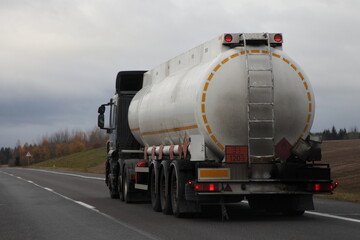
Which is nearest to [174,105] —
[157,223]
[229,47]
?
[229,47]

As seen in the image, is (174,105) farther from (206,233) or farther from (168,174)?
(206,233)

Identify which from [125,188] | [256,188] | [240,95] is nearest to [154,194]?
[125,188]

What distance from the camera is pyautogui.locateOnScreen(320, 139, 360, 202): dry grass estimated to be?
21.2 meters

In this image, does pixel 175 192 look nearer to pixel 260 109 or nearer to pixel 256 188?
pixel 256 188

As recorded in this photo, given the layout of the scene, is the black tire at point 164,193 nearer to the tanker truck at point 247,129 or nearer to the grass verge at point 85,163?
the tanker truck at point 247,129

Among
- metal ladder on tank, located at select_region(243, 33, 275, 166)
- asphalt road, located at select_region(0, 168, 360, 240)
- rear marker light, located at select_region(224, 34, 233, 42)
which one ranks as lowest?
asphalt road, located at select_region(0, 168, 360, 240)

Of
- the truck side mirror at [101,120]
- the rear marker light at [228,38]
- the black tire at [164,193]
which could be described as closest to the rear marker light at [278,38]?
the rear marker light at [228,38]

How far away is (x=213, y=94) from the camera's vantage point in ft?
44.2

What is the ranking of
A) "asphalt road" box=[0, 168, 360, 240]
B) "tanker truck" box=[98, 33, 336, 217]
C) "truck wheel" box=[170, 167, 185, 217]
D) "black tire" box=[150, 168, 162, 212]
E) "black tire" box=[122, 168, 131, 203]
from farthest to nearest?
"black tire" box=[122, 168, 131, 203] → "black tire" box=[150, 168, 162, 212] → "truck wheel" box=[170, 167, 185, 217] → "tanker truck" box=[98, 33, 336, 217] → "asphalt road" box=[0, 168, 360, 240]

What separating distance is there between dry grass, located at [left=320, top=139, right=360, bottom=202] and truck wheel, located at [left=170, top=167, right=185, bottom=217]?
6.00m

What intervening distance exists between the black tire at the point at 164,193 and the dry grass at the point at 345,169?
223 inches

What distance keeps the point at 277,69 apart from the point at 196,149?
7.30 feet

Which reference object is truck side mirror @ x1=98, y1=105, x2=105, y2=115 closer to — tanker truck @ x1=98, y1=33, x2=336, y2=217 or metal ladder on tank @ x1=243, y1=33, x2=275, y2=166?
tanker truck @ x1=98, y1=33, x2=336, y2=217

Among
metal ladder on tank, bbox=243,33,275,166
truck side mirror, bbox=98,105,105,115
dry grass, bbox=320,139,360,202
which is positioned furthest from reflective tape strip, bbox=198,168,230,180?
truck side mirror, bbox=98,105,105,115
